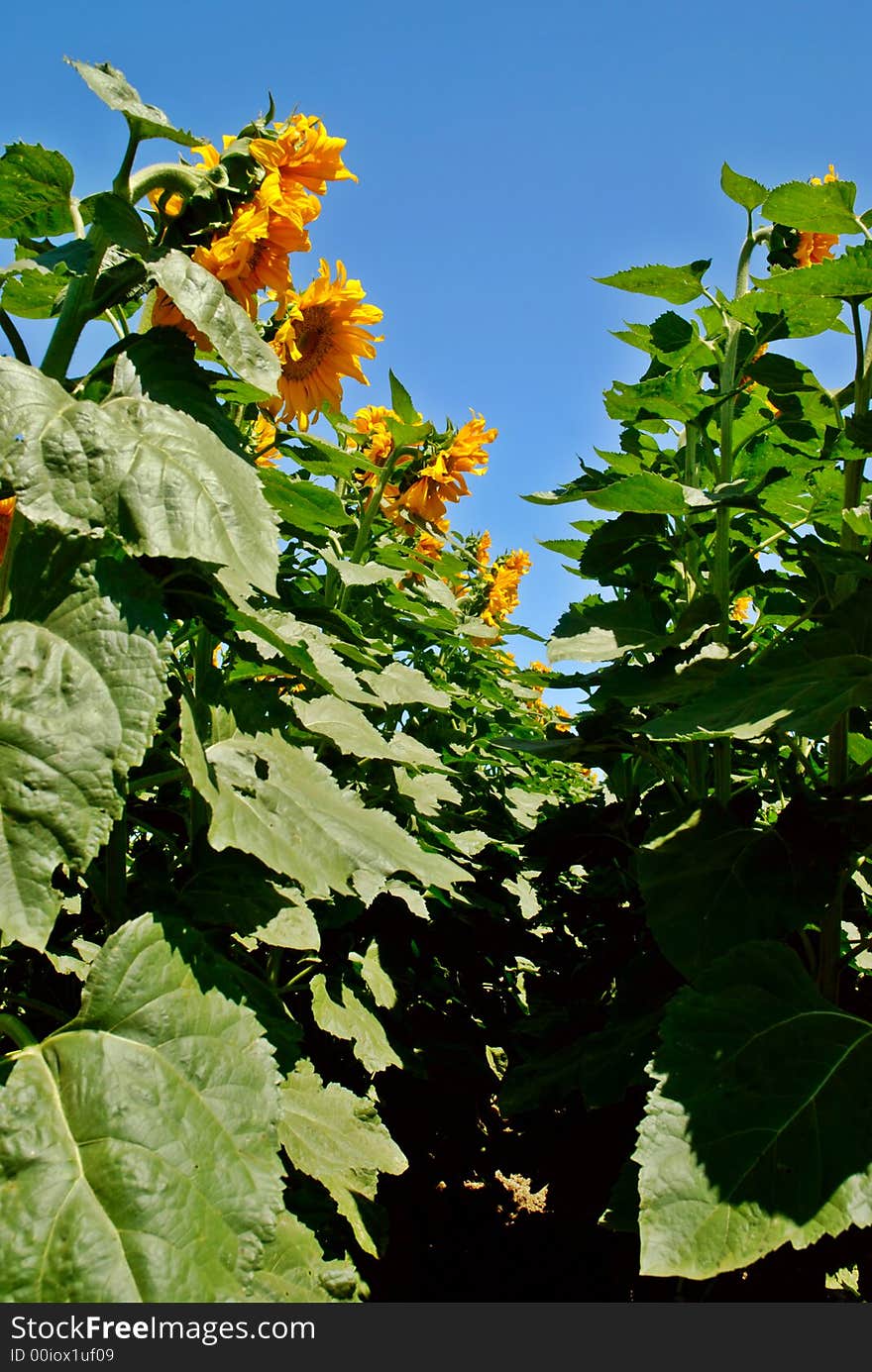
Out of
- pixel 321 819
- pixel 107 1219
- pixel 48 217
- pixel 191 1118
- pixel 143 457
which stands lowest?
pixel 107 1219

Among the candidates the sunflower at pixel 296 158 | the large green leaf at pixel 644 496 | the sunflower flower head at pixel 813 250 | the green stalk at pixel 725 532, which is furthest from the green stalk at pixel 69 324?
the sunflower flower head at pixel 813 250

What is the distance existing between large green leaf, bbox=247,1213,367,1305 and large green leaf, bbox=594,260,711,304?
1908 millimetres

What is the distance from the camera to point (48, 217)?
1532mm

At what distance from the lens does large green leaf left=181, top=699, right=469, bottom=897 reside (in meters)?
1.37

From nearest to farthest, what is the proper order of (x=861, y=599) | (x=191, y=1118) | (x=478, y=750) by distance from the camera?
(x=191, y=1118) < (x=861, y=599) < (x=478, y=750)

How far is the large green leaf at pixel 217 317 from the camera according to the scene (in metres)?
1.40

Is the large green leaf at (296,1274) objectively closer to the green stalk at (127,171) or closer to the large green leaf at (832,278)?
the green stalk at (127,171)

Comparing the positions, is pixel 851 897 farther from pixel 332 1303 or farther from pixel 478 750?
pixel 478 750

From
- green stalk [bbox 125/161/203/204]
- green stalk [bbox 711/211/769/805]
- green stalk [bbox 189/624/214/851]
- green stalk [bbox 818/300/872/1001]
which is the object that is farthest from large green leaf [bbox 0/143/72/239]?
green stalk [bbox 818/300/872/1001]

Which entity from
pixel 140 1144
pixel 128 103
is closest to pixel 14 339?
pixel 128 103

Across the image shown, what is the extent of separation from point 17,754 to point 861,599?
1.40m

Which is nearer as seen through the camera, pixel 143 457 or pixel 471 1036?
pixel 143 457

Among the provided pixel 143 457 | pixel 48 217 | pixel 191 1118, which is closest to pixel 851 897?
pixel 191 1118

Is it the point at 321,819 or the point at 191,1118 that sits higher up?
the point at 321,819
